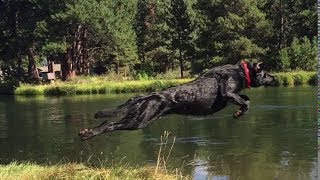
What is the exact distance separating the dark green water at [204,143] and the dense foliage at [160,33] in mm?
26217

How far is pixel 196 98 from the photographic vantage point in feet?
23.0

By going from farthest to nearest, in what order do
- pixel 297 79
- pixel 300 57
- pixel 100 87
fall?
1. pixel 300 57
2. pixel 100 87
3. pixel 297 79

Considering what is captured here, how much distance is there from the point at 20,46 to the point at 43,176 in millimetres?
54974

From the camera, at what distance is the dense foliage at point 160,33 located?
53.4 m

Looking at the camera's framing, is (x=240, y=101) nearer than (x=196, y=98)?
Yes

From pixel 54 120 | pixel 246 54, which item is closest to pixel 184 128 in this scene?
pixel 54 120

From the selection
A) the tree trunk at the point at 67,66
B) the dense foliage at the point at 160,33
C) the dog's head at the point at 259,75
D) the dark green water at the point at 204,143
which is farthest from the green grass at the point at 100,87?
the dog's head at the point at 259,75

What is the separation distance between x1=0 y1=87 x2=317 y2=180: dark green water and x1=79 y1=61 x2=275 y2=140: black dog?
5.38 metres

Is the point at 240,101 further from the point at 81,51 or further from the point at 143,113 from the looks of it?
the point at 81,51

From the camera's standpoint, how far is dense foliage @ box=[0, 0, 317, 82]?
53375 millimetres

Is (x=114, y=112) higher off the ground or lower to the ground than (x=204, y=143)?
higher

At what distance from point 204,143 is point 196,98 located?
10.6 m

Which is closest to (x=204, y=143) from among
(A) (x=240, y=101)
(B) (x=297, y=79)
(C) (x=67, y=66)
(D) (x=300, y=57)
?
(A) (x=240, y=101)

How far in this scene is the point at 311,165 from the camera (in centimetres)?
1313
